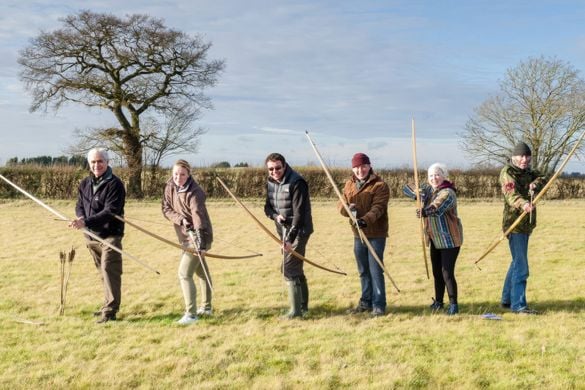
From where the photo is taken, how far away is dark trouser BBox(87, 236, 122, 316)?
5996mm

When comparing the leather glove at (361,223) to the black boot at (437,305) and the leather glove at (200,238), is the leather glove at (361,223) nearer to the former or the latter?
the black boot at (437,305)

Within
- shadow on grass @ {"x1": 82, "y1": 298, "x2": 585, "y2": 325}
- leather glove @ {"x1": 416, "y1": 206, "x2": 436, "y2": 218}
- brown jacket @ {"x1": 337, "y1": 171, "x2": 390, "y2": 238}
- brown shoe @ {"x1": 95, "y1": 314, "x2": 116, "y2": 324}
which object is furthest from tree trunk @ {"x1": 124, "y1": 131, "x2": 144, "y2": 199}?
leather glove @ {"x1": 416, "y1": 206, "x2": 436, "y2": 218}

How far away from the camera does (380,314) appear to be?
626 cm

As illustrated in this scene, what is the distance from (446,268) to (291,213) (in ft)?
5.46

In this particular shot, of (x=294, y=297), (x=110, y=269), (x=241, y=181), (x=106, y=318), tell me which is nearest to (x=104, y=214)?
(x=110, y=269)

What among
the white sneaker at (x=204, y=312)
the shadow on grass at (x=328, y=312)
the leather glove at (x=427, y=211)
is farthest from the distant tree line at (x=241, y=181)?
the leather glove at (x=427, y=211)

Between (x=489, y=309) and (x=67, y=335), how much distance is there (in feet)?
14.1

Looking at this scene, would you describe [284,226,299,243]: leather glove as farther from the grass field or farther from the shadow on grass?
the shadow on grass

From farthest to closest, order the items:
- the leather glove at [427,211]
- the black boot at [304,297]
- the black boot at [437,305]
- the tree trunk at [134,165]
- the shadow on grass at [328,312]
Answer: the tree trunk at [134,165], the black boot at [437,305], the black boot at [304,297], the shadow on grass at [328,312], the leather glove at [427,211]

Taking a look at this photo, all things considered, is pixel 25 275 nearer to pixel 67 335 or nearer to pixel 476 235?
pixel 67 335

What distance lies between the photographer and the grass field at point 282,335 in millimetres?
4531

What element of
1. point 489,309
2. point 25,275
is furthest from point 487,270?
point 25,275

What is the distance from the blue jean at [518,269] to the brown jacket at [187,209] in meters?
3.09

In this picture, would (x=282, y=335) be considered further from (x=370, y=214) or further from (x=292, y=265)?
→ (x=370, y=214)
